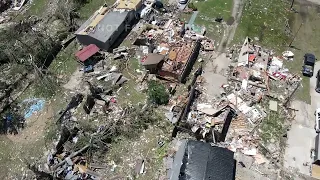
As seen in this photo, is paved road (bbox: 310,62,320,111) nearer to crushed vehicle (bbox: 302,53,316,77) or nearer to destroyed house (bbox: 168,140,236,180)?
crushed vehicle (bbox: 302,53,316,77)

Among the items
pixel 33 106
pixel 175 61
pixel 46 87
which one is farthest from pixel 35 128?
pixel 175 61

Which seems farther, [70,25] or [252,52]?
[70,25]

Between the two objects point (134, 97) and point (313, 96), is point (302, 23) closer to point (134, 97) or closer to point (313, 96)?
point (313, 96)

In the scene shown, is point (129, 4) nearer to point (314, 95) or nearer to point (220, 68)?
point (220, 68)

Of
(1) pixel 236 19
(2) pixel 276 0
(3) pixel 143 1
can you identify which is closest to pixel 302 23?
(2) pixel 276 0

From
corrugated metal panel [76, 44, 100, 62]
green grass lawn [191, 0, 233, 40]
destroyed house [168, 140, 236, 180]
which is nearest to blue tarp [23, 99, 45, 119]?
corrugated metal panel [76, 44, 100, 62]
